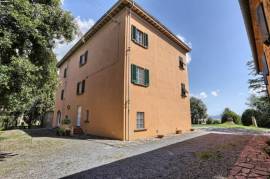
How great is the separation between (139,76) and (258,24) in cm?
702

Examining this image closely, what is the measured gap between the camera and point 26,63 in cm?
471

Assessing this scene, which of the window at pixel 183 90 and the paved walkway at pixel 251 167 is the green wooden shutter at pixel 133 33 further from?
the paved walkway at pixel 251 167

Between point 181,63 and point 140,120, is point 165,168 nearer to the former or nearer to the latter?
point 140,120

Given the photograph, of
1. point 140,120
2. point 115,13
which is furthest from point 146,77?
point 115,13

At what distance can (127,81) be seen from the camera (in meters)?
9.12

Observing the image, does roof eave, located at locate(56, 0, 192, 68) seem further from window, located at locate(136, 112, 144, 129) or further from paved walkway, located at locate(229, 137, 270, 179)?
paved walkway, located at locate(229, 137, 270, 179)

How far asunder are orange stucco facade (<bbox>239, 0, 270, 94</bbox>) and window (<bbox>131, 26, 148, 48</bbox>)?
655 cm

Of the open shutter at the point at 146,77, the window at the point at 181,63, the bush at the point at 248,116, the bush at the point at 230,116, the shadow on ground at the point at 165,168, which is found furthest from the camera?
the bush at the point at 230,116

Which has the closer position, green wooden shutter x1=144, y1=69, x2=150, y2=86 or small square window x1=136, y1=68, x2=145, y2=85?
small square window x1=136, y1=68, x2=145, y2=85

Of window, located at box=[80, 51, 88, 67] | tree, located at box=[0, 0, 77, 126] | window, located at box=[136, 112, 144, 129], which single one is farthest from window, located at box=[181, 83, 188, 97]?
tree, located at box=[0, 0, 77, 126]

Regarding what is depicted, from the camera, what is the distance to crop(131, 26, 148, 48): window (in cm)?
1014

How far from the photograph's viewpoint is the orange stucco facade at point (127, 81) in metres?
9.24

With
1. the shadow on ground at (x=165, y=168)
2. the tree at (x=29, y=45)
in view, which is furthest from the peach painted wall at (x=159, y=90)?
the tree at (x=29, y=45)

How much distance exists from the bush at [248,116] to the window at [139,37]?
794 inches
